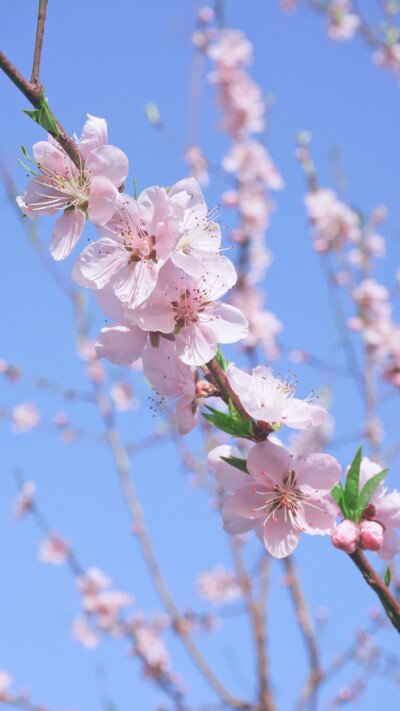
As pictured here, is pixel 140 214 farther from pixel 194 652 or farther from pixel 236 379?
pixel 194 652

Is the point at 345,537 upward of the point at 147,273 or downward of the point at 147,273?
downward

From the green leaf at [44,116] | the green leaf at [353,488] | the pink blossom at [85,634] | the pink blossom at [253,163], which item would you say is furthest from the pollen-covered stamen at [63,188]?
the pink blossom at [85,634]

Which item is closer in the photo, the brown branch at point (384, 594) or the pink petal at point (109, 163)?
the brown branch at point (384, 594)

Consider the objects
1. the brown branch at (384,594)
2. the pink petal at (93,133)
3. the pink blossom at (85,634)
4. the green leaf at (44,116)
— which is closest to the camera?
the brown branch at (384,594)

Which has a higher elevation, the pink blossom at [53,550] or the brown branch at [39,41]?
the pink blossom at [53,550]

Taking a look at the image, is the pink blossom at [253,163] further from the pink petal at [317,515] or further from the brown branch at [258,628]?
the pink petal at [317,515]

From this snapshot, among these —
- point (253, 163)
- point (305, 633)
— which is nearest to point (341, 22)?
point (253, 163)

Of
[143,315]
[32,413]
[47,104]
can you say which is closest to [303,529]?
[143,315]

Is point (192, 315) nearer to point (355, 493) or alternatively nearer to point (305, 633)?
→ point (355, 493)
